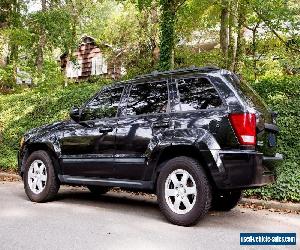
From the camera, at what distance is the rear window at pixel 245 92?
591 centimetres

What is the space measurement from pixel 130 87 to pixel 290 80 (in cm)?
606

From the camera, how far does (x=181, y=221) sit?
5898mm

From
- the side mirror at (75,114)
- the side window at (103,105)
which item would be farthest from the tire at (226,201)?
the side mirror at (75,114)

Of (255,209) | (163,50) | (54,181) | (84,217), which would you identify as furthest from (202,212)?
(163,50)

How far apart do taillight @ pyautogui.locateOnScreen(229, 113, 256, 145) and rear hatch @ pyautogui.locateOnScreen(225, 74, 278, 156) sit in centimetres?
10

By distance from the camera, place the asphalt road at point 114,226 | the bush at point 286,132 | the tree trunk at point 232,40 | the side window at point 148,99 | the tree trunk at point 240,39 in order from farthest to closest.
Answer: the tree trunk at point 240,39 → the tree trunk at point 232,40 → the bush at point 286,132 → the side window at point 148,99 → the asphalt road at point 114,226

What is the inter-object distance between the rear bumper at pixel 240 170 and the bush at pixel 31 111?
9056mm

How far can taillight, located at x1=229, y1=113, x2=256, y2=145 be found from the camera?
18.4ft

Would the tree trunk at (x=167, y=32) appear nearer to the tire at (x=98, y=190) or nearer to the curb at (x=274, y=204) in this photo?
the tire at (x=98, y=190)

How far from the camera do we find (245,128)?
18.4 feet

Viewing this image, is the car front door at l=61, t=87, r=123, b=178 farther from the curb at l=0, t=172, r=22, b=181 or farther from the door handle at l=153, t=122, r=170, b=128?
the curb at l=0, t=172, r=22, b=181

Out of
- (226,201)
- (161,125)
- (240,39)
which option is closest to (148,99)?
(161,125)

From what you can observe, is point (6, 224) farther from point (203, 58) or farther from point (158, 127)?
point (203, 58)

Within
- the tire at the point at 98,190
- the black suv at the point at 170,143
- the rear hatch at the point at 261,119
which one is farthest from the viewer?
the tire at the point at 98,190
